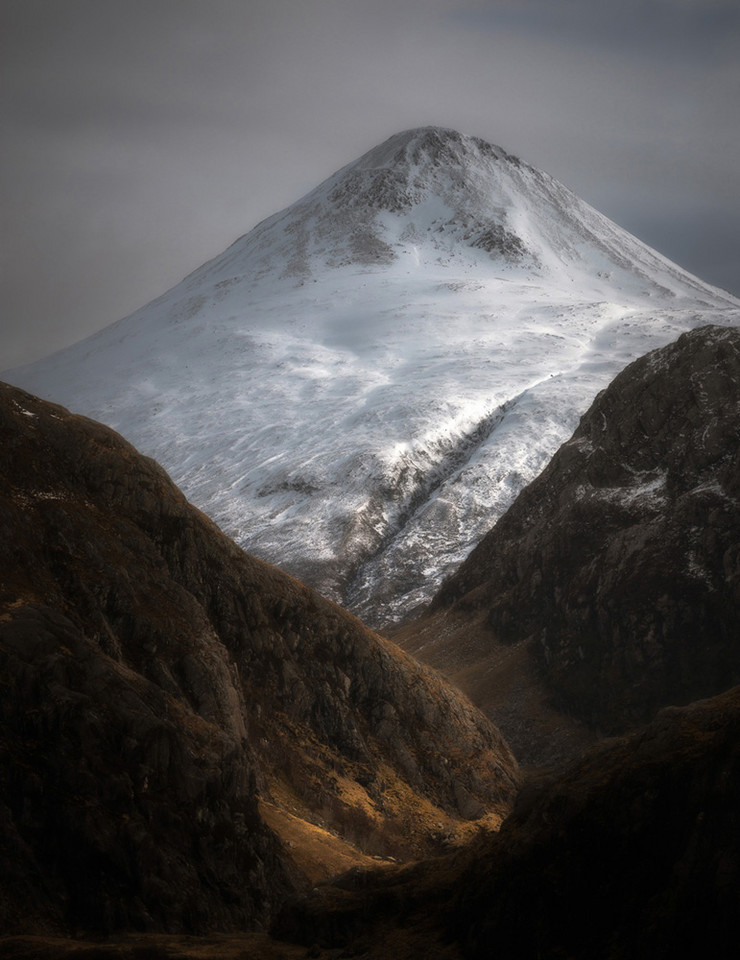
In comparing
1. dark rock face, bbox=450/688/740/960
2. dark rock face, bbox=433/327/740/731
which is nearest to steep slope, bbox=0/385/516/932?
dark rock face, bbox=450/688/740/960

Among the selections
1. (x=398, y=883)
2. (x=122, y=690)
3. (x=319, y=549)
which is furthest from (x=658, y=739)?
(x=319, y=549)

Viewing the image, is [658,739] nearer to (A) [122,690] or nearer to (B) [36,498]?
(A) [122,690]

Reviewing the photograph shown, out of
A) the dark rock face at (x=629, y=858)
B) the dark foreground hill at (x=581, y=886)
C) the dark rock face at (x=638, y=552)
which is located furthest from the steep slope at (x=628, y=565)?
the dark rock face at (x=629, y=858)

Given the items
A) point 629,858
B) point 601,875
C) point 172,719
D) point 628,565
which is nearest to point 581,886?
point 601,875

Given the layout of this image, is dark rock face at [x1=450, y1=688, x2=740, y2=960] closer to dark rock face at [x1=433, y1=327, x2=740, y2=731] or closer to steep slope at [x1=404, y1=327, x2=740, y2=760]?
steep slope at [x1=404, y1=327, x2=740, y2=760]

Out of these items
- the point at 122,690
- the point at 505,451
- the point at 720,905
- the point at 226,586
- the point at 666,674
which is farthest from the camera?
the point at 505,451

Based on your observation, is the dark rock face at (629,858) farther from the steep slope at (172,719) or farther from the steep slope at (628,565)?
the steep slope at (628,565)
